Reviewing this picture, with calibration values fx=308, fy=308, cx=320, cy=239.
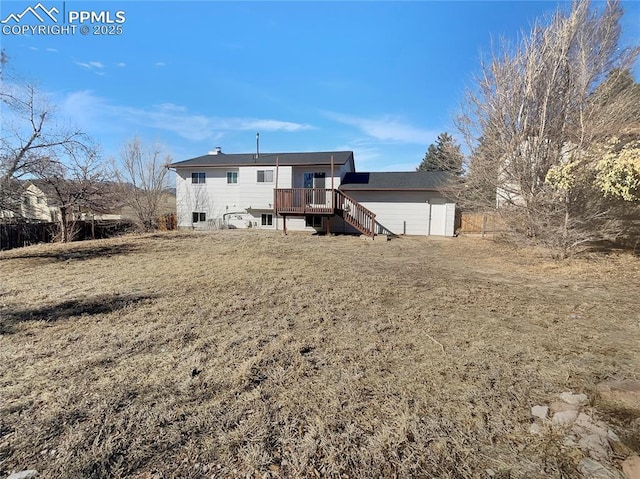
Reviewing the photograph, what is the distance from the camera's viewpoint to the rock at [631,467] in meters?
1.79

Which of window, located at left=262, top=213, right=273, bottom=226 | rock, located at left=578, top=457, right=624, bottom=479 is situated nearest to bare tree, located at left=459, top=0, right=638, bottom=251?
rock, located at left=578, top=457, right=624, bottom=479

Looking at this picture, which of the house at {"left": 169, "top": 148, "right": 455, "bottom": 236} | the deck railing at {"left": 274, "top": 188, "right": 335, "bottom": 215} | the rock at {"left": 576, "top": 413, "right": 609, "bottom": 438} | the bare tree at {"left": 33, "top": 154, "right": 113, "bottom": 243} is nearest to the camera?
the rock at {"left": 576, "top": 413, "right": 609, "bottom": 438}

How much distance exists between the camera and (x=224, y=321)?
13.9 ft

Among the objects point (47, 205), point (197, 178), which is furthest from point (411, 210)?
point (47, 205)

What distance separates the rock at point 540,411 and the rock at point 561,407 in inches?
1.8

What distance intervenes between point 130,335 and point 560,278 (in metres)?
8.36

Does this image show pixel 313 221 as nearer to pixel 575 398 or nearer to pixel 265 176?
pixel 265 176

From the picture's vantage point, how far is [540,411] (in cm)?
239

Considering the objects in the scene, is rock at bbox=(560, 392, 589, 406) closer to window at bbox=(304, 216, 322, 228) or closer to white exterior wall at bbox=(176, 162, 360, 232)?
white exterior wall at bbox=(176, 162, 360, 232)

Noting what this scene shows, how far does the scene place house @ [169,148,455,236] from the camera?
15.6 meters

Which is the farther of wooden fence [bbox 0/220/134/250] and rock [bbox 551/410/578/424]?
wooden fence [bbox 0/220/134/250]

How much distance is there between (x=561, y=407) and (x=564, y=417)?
149 mm
